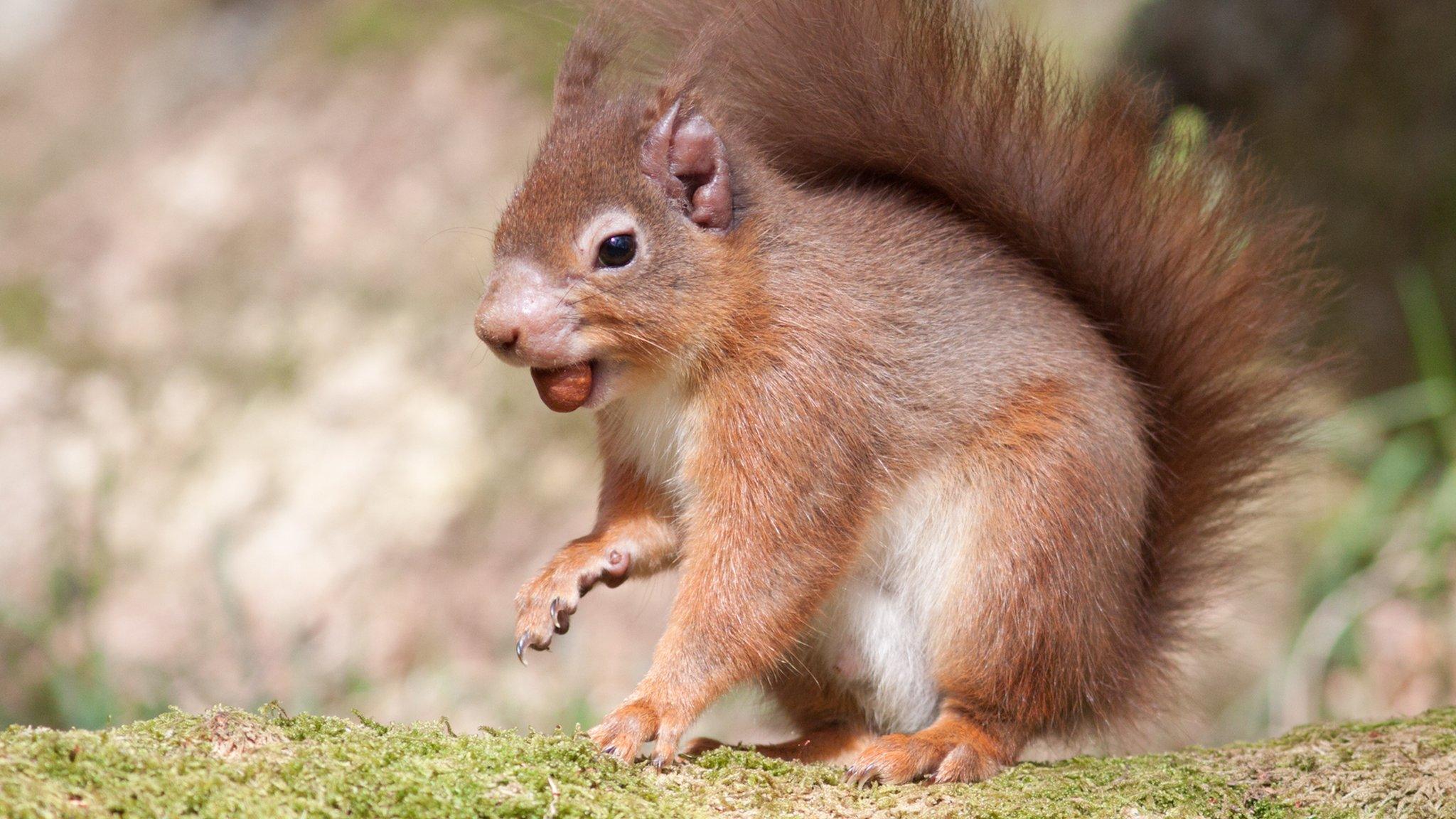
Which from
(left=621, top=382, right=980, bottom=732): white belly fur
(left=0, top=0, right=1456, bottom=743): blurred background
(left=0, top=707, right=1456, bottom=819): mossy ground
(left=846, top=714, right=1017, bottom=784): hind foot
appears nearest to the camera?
(left=0, top=707, right=1456, bottom=819): mossy ground

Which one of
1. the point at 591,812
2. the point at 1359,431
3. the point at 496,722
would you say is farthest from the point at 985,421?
the point at 1359,431

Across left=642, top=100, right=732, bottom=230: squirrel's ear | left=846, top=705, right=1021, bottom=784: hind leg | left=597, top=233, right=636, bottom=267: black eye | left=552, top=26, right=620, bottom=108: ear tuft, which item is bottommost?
left=846, top=705, right=1021, bottom=784: hind leg

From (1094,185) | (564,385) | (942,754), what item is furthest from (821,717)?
(1094,185)

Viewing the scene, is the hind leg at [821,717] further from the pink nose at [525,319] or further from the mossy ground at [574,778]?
the pink nose at [525,319]

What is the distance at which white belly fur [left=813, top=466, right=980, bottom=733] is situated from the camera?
1.92 m

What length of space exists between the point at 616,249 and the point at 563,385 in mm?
220

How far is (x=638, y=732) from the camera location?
5.16 feet

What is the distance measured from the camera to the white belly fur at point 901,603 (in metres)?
1.92

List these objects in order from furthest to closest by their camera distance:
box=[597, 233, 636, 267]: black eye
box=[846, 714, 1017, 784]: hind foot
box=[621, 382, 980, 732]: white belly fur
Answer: box=[621, 382, 980, 732]: white belly fur, box=[597, 233, 636, 267]: black eye, box=[846, 714, 1017, 784]: hind foot

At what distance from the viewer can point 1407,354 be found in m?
4.10

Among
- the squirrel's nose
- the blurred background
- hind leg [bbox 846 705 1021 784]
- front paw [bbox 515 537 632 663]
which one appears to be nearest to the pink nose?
the squirrel's nose

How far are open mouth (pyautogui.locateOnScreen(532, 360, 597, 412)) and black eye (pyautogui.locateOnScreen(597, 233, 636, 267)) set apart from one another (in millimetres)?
155

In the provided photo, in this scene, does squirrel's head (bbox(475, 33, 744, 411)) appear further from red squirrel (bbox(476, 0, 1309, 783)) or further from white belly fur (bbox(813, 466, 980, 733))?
white belly fur (bbox(813, 466, 980, 733))

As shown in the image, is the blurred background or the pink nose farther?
the blurred background
